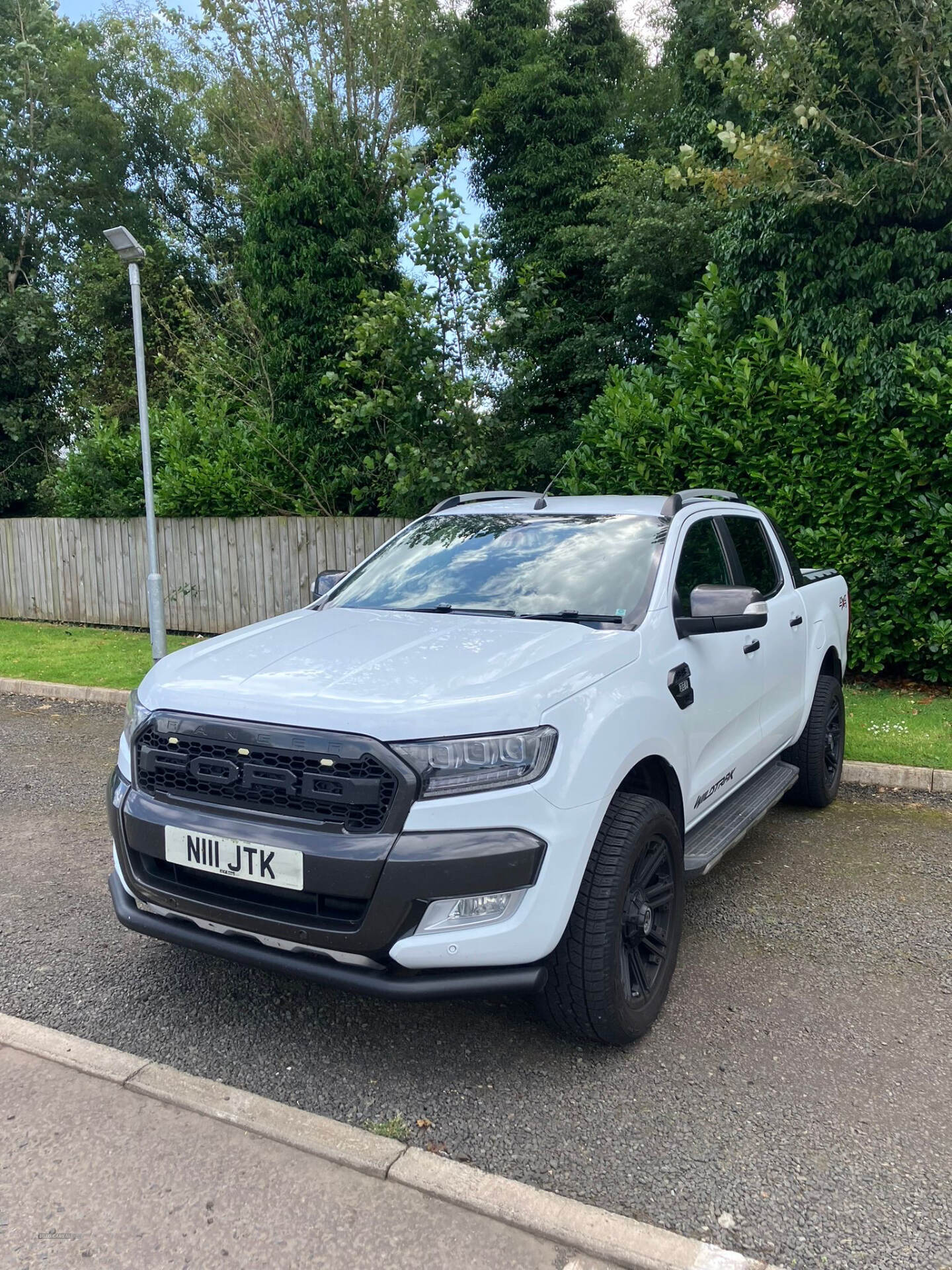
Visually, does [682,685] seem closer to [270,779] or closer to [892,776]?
[270,779]

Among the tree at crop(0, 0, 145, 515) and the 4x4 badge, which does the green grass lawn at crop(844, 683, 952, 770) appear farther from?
the tree at crop(0, 0, 145, 515)

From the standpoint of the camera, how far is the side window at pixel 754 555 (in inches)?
188

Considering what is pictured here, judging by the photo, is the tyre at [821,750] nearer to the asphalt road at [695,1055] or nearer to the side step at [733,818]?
the side step at [733,818]

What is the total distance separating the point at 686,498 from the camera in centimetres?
456

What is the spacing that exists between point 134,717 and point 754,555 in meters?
3.27

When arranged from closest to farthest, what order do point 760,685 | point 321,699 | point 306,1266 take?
1. point 306,1266
2. point 321,699
3. point 760,685

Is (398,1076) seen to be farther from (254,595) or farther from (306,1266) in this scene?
(254,595)

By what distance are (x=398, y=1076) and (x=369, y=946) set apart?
65 cm

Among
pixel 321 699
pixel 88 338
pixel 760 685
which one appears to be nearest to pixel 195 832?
pixel 321 699

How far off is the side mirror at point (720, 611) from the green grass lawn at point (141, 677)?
Result: 3.09 m

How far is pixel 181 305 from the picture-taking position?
19.2 metres

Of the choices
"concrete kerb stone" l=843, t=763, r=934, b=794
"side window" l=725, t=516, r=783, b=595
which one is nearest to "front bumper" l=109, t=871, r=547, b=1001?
"side window" l=725, t=516, r=783, b=595

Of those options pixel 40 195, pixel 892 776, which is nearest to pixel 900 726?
pixel 892 776

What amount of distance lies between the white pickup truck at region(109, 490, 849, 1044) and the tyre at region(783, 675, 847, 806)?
1661mm
